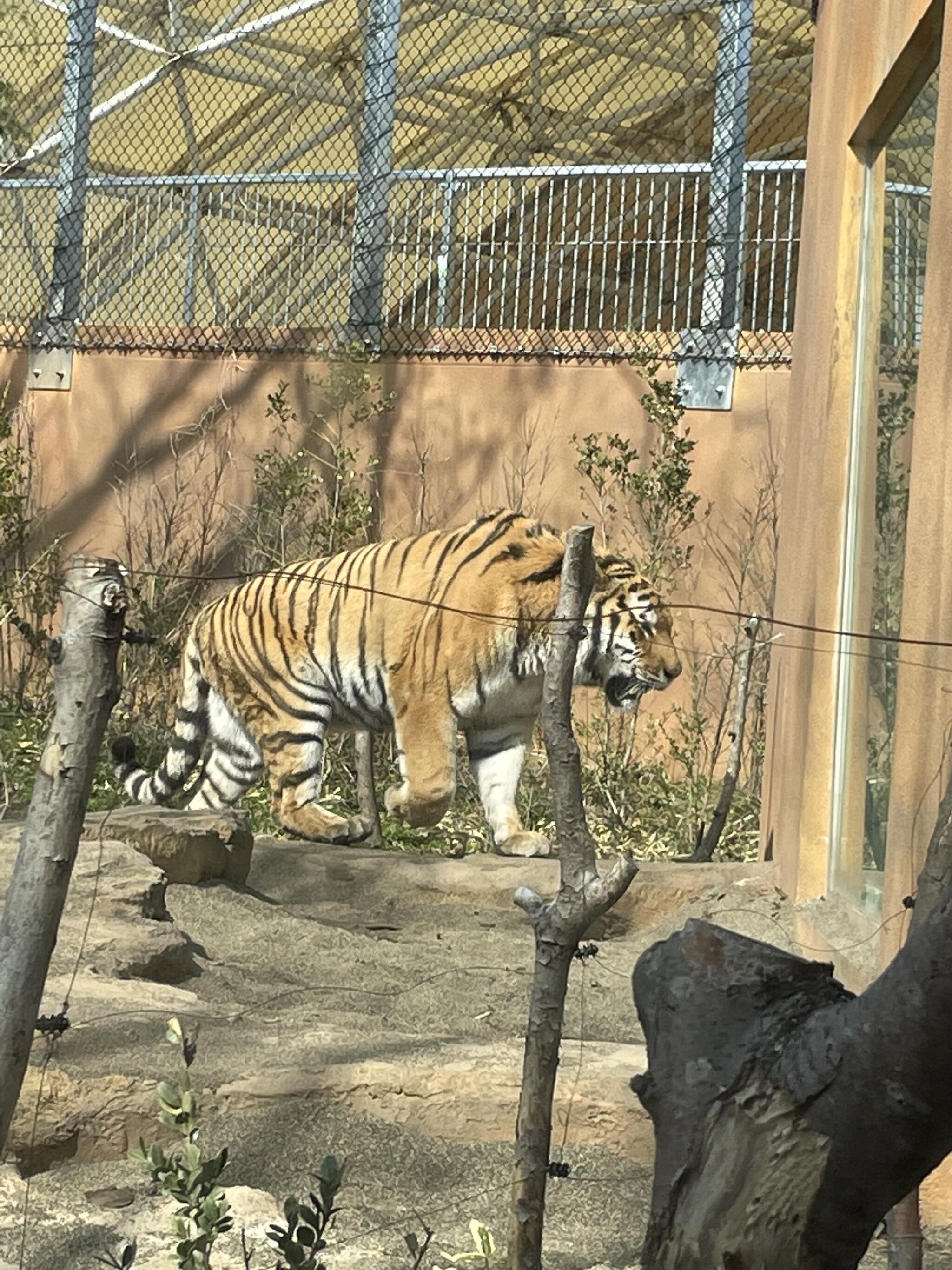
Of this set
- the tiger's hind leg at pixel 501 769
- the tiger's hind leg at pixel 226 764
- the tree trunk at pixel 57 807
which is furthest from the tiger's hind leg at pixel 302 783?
the tree trunk at pixel 57 807

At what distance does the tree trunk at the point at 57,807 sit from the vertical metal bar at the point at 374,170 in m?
7.81

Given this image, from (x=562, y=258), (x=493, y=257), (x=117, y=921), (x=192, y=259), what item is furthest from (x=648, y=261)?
(x=117, y=921)

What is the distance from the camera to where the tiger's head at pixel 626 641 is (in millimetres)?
7695

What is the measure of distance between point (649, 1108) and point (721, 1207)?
136 millimetres

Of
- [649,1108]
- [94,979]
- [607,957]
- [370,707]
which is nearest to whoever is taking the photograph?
[649,1108]

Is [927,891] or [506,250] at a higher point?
[506,250]

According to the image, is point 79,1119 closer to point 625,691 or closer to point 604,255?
point 625,691

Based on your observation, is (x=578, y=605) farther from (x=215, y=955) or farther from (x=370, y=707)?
(x=370, y=707)

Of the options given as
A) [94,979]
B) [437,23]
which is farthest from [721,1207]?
[437,23]

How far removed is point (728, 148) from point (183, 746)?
15.0 feet

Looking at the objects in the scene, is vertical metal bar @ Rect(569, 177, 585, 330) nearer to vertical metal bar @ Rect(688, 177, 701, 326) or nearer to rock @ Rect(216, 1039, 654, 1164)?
vertical metal bar @ Rect(688, 177, 701, 326)

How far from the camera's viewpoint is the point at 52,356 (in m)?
10.9

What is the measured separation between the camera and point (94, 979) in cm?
430

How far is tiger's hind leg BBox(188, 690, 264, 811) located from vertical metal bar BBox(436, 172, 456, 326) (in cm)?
303
